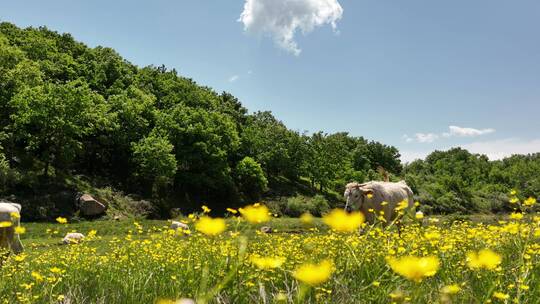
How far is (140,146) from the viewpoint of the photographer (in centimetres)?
4850

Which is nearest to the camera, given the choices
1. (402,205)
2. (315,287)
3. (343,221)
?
(343,221)

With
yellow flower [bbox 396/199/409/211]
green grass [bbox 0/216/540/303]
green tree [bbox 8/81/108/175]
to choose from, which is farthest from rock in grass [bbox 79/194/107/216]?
yellow flower [bbox 396/199/409/211]

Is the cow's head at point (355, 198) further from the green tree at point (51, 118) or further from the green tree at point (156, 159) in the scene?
the green tree at point (156, 159)

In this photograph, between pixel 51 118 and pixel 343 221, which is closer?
pixel 343 221

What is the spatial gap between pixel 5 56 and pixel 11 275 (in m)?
45.6

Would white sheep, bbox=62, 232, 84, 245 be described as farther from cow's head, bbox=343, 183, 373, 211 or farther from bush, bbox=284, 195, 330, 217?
bush, bbox=284, 195, 330, 217

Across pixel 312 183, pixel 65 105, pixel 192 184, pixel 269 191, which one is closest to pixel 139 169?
pixel 192 184

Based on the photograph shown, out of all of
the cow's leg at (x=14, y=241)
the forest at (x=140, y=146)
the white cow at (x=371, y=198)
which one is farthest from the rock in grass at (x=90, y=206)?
the white cow at (x=371, y=198)

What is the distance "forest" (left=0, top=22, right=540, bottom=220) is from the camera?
40469mm

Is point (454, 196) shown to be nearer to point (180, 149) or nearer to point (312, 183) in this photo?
point (312, 183)

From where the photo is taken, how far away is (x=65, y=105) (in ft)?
131

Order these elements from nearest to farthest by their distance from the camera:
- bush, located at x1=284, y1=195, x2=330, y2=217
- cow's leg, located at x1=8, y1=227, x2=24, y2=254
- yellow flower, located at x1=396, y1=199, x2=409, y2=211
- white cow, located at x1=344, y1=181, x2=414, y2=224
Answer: yellow flower, located at x1=396, y1=199, x2=409, y2=211 → cow's leg, located at x1=8, y1=227, x2=24, y2=254 → white cow, located at x1=344, y1=181, x2=414, y2=224 → bush, located at x1=284, y1=195, x2=330, y2=217

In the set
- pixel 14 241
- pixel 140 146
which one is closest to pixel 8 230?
pixel 14 241

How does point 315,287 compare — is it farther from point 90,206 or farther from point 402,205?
point 90,206
